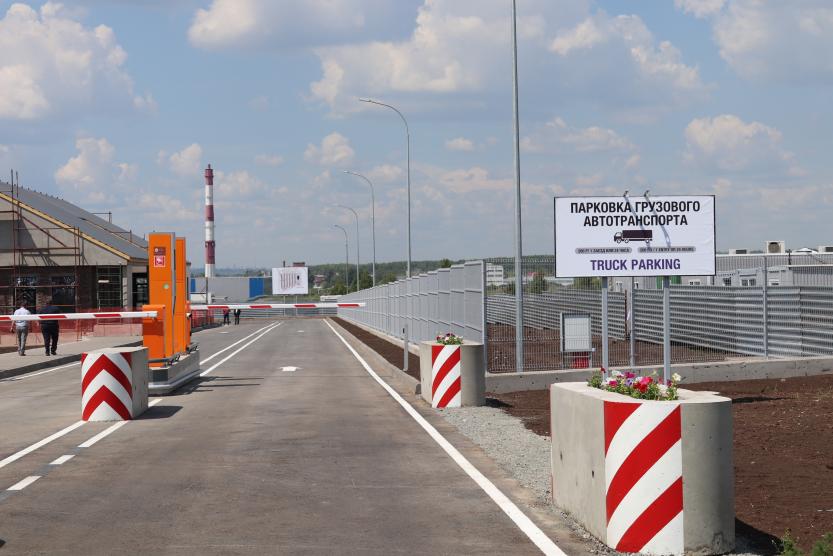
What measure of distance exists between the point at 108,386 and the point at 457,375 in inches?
217

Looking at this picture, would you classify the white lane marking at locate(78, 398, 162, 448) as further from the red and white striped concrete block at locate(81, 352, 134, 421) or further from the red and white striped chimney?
the red and white striped chimney

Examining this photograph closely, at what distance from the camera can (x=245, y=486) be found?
10.0 m

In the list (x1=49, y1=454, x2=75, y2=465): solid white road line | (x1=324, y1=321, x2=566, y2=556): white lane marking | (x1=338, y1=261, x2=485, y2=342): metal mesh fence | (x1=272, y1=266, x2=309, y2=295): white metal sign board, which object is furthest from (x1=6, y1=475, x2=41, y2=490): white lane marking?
(x1=272, y1=266, x2=309, y2=295): white metal sign board

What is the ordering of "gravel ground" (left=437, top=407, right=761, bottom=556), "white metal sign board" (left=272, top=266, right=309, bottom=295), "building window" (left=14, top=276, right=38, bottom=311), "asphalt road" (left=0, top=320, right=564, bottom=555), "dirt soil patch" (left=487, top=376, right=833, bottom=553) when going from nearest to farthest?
"asphalt road" (left=0, top=320, right=564, bottom=555)
"dirt soil patch" (left=487, top=376, right=833, bottom=553)
"gravel ground" (left=437, top=407, right=761, bottom=556)
"building window" (left=14, top=276, right=38, bottom=311)
"white metal sign board" (left=272, top=266, right=309, bottom=295)

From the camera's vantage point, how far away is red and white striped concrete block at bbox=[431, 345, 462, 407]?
17.0 m

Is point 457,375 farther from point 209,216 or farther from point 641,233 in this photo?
point 209,216

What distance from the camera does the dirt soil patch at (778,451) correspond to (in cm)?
819

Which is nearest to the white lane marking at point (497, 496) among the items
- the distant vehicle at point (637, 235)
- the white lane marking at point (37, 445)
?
the distant vehicle at point (637, 235)

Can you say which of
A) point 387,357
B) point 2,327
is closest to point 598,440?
point 387,357

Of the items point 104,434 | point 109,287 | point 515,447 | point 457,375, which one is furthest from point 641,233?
point 109,287

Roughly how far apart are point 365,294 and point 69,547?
62426 millimetres

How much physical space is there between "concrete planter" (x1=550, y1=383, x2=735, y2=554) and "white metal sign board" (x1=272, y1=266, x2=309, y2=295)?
154217 mm

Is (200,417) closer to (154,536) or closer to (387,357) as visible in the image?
(154,536)

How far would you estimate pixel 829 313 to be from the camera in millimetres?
22266
